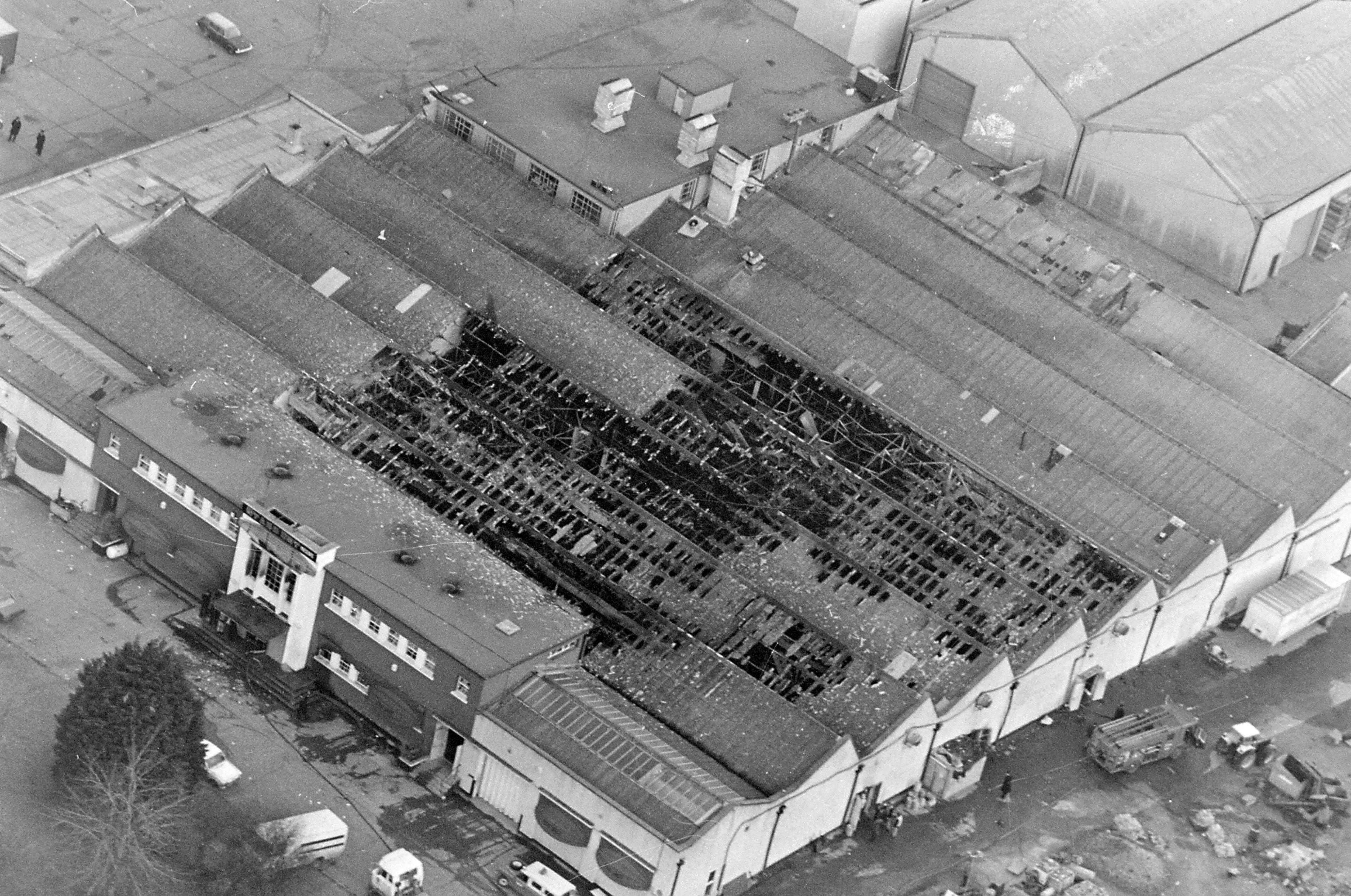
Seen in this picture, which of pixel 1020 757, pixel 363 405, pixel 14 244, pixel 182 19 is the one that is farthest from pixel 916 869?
pixel 182 19

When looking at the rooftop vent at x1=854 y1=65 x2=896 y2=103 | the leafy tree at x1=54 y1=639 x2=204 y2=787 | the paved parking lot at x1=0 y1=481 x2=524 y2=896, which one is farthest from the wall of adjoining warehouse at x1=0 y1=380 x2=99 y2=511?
the rooftop vent at x1=854 y1=65 x2=896 y2=103

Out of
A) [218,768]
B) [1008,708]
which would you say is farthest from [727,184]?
[218,768]

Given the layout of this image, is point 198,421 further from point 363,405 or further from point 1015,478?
point 1015,478

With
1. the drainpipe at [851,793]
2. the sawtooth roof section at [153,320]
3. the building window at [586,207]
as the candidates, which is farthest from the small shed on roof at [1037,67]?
the drainpipe at [851,793]

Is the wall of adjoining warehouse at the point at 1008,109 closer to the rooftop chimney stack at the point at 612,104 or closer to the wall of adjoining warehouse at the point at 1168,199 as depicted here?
the wall of adjoining warehouse at the point at 1168,199

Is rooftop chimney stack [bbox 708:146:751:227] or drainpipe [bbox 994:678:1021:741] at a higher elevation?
rooftop chimney stack [bbox 708:146:751:227]

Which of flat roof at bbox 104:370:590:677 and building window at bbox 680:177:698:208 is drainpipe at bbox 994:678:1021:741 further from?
building window at bbox 680:177:698:208

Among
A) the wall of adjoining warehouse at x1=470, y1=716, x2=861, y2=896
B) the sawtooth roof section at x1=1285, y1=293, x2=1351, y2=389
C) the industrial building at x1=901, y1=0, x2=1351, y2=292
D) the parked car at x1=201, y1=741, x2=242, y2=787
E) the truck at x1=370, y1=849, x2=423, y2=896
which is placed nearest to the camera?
the truck at x1=370, y1=849, x2=423, y2=896

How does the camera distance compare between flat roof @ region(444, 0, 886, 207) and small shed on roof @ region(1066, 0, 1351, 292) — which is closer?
flat roof @ region(444, 0, 886, 207)
